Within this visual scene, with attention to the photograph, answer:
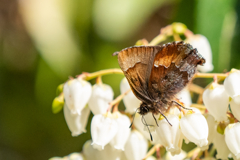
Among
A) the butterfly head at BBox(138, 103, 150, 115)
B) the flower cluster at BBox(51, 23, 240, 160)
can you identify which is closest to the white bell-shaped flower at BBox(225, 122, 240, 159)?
the flower cluster at BBox(51, 23, 240, 160)

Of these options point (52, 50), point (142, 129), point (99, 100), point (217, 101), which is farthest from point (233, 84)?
point (52, 50)

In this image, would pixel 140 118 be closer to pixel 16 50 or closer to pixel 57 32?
pixel 57 32

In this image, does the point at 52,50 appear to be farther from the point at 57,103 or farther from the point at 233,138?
the point at 233,138

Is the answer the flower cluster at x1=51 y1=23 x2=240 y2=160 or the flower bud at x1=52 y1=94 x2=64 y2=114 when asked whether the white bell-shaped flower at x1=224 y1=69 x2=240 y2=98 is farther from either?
the flower bud at x1=52 y1=94 x2=64 y2=114

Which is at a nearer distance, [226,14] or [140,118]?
[140,118]

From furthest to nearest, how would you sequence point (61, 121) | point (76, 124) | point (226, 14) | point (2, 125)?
point (2, 125), point (61, 121), point (226, 14), point (76, 124)

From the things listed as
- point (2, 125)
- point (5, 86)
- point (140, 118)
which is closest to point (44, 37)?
point (5, 86)
